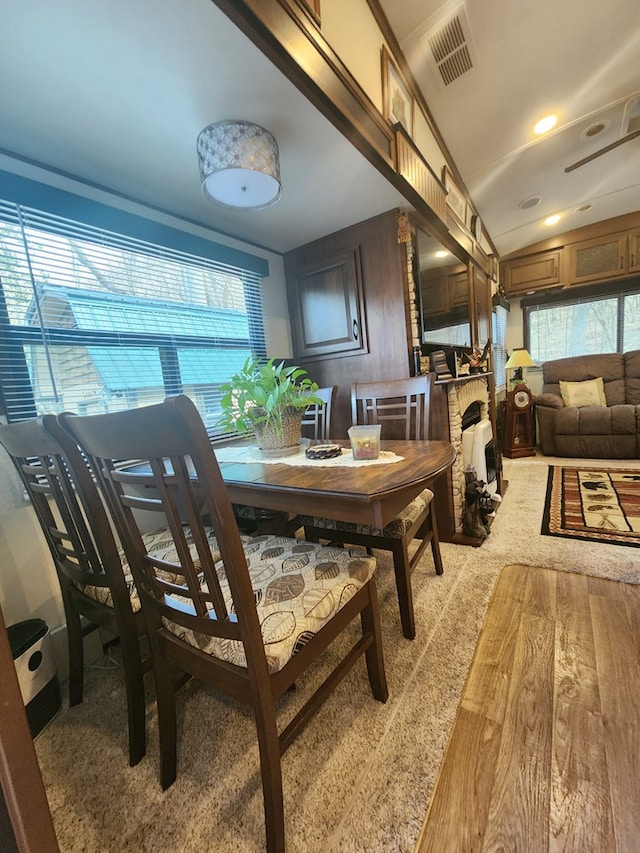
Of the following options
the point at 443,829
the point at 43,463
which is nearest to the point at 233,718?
the point at 443,829

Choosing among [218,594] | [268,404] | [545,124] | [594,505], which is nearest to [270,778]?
[218,594]

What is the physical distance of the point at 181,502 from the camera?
27.7 inches

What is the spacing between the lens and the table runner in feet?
→ 4.08

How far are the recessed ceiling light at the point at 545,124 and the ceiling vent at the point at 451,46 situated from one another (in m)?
0.84

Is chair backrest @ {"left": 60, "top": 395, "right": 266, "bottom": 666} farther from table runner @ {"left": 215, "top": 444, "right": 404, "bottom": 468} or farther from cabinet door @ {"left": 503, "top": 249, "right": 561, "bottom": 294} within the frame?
cabinet door @ {"left": 503, "top": 249, "right": 561, "bottom": 294}

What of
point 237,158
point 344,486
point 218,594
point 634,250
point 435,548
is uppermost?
point 634,250

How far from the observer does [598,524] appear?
2.19 m

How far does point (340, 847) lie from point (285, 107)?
226 cm

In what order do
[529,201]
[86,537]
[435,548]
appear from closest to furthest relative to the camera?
[86,537] < [435,548] < [529,201]

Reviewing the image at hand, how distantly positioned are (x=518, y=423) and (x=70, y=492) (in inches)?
179

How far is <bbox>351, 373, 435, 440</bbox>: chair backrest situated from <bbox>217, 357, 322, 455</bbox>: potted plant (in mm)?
518

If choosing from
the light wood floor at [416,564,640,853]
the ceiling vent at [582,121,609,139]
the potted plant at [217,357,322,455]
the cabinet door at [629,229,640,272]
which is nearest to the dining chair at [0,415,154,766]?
the potted plant at [217,357,322,455]

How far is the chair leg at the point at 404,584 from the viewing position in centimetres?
133

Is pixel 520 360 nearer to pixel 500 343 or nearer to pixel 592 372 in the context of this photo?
pixel 500 343
